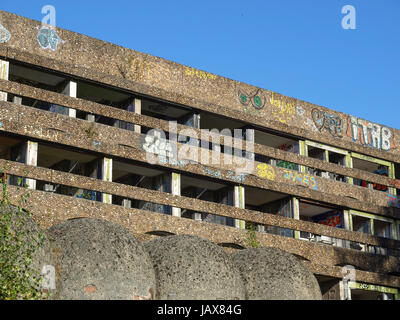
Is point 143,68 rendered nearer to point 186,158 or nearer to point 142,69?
point 142,69

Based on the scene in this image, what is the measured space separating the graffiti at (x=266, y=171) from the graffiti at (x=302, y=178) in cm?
104

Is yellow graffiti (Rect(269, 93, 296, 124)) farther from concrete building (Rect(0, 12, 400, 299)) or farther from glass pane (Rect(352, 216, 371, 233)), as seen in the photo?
glass pane (Rect(352, 216, 371, 233))

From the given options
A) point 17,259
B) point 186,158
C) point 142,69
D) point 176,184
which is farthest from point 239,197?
point 17,259

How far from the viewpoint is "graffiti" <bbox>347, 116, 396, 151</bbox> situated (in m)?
49.4

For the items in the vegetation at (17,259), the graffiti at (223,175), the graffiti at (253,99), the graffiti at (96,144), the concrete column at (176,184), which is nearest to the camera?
the vegetation at (17,259)

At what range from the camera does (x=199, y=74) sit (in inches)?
1673

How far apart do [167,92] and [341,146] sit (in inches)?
542

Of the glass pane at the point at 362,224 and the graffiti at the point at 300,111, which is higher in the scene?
the graffiti at the point at 300,111

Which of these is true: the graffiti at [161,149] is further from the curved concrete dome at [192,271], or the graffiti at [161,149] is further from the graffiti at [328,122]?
the curved concrete dome at [192,271]

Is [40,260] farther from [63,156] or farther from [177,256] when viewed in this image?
[63,156]

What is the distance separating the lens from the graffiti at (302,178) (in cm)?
4377

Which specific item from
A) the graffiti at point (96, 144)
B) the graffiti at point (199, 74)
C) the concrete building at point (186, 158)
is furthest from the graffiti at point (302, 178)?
the graffiti at point (96, 144)

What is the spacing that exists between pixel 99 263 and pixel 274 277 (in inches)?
216

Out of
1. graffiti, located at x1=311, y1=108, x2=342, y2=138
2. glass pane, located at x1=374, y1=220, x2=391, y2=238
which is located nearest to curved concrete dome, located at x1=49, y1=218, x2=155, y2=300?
graffiti, located at x1=311, y1=108, x2=342, y2=138
